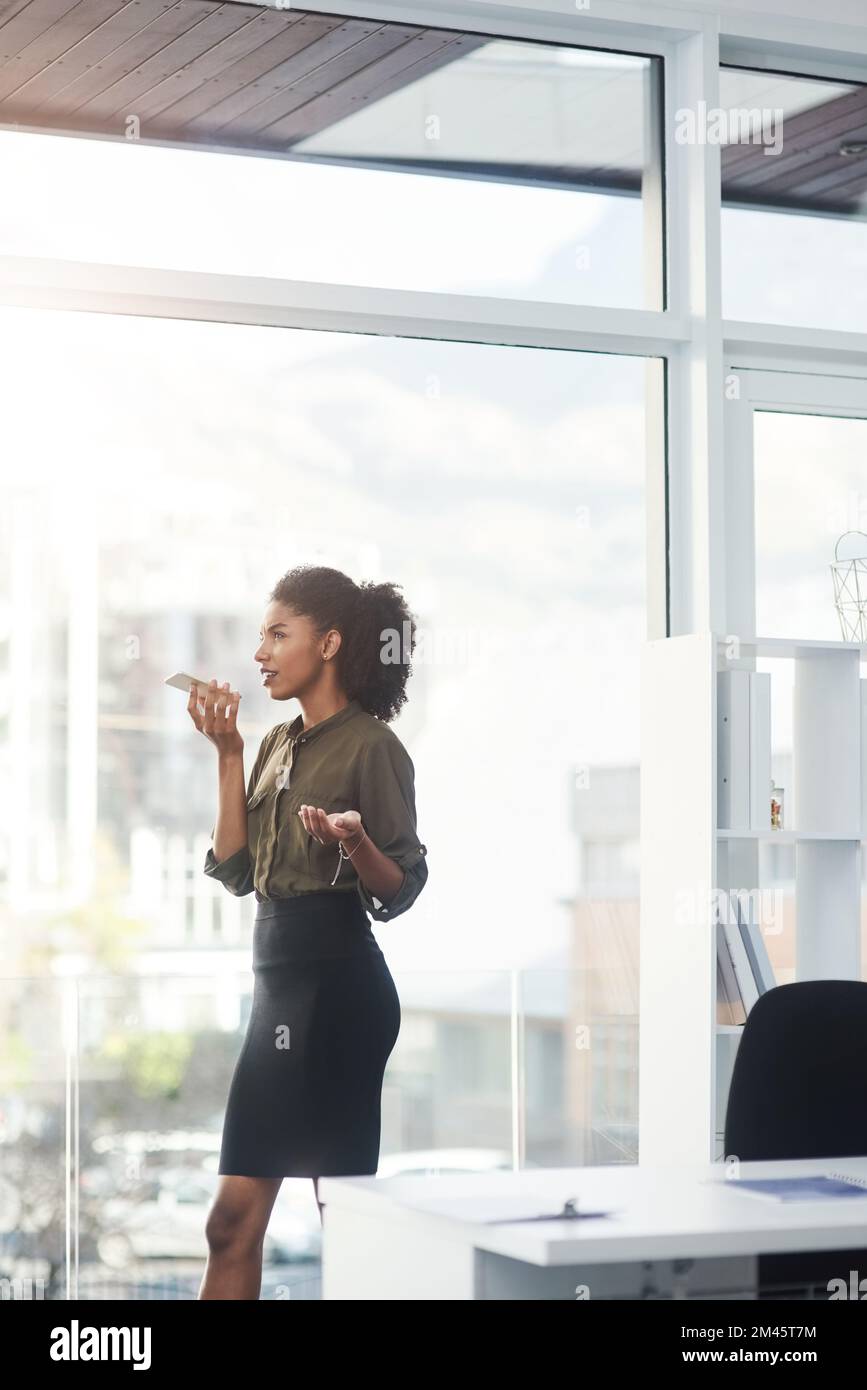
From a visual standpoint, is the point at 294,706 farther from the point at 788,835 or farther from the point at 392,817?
the point at 788,835

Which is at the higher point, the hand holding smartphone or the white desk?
the hand holding smartphone

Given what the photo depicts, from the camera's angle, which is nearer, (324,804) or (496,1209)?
(496,1209)

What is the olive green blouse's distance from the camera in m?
4.35

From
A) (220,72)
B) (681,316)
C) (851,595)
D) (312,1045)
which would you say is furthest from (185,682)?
(851,595)

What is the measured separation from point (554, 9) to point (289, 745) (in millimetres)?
2030

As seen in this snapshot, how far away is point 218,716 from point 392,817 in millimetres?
505

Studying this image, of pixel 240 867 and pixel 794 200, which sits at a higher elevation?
pixel 794 200

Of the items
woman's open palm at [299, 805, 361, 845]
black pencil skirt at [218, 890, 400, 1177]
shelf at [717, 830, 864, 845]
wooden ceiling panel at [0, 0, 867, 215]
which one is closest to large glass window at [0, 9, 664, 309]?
wooden ceiling panel at [0, 0, 867, 215]

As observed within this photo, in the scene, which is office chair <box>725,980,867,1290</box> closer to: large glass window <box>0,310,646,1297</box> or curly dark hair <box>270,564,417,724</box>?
large glass window <box>0,310,646,1297</box>

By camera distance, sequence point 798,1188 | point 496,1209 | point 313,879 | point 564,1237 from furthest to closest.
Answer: point 313,879 < point 798,1188 < point 496,1209 < point 564,1237

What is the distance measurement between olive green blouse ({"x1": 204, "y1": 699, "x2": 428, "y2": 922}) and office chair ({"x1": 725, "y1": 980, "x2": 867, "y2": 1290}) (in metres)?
1.25

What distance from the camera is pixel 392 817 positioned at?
4.45 meters

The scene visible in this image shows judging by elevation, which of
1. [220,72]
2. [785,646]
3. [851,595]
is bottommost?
[785,646]

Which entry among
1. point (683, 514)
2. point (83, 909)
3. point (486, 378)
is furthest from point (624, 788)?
point (83, 909)
